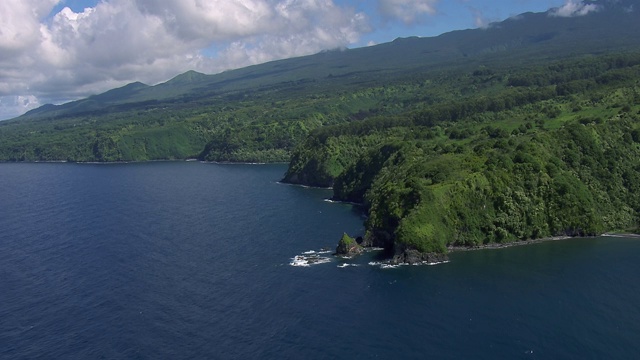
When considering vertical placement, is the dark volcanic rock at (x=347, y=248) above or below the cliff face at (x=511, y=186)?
below

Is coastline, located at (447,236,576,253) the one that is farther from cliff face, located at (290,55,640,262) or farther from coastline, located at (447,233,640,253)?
cliff face, located at (290,55,640,262)

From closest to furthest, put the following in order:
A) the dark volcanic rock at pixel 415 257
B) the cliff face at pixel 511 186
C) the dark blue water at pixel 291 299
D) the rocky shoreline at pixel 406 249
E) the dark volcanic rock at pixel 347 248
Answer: the dark blue water at pixel 291 299, the dark volcanic rock at pixel 415 257, the rocky shoreline at pixel 406 249, the dark volcanic rock at pixel 347 248, the cliff face at pixel 511 186

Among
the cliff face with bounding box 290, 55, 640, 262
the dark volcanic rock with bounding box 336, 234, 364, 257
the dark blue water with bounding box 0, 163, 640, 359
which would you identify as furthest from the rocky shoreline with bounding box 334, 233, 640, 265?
the dark blue water with bounding box 0, 163, 640, 359

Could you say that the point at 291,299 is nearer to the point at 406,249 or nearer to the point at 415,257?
the point at 406,249

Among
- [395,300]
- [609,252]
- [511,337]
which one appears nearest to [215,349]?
[395,300]

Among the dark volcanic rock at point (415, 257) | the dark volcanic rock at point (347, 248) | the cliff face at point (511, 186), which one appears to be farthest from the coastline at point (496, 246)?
the dark volcanic rock at point (347, 248)

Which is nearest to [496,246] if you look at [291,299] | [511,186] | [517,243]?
[517,243]

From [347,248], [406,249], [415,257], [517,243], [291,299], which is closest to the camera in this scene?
[291,299]

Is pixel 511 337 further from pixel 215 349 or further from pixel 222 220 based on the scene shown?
pixel 222 220

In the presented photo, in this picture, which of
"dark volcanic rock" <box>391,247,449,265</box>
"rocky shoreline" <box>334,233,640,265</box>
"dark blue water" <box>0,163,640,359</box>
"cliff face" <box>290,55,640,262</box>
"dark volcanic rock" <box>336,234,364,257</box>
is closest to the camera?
"dark blue water" <box>0,163,640,359</box>

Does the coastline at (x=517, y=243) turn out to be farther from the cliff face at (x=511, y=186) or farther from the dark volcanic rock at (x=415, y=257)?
the dark volcanic rock at (x=415, y=257)
